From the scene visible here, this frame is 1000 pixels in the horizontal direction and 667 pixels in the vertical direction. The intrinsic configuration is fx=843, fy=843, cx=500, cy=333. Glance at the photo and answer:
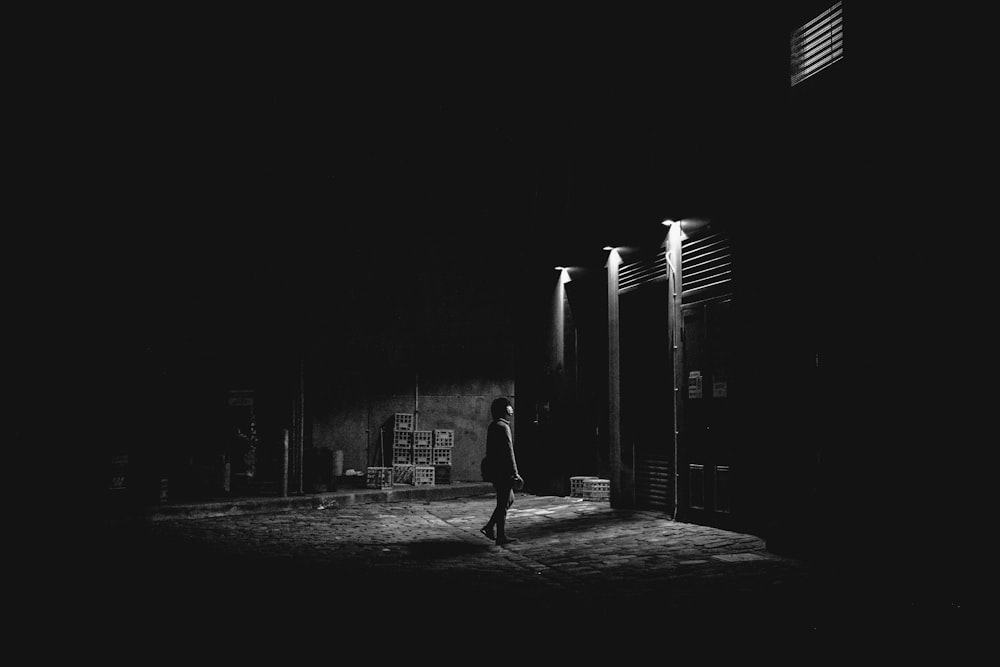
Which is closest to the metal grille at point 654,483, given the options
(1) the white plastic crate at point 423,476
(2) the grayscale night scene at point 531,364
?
(2) the grayscale night scene at point 531,364

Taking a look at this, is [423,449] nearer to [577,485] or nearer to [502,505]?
[577,485]

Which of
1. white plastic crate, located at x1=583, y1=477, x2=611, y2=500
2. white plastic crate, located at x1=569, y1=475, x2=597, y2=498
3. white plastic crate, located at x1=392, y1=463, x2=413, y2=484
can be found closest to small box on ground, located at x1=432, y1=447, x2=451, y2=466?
white plastic crate, located at x1=392, y1=463, x2=413, y2=484

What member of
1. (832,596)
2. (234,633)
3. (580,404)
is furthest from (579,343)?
(234,633)

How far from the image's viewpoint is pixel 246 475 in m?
18.0

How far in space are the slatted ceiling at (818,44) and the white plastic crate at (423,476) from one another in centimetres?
1236

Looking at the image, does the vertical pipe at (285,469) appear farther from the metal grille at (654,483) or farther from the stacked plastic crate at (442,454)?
the metal grille at (654,483)

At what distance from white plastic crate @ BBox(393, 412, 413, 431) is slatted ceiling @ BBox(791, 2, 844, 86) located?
12589 millimetres

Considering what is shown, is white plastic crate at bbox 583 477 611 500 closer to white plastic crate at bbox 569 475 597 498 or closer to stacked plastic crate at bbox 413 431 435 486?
white plastic crate at bbox 569 475 597 498

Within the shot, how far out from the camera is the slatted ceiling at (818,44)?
33.5 feet

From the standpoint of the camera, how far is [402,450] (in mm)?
20250

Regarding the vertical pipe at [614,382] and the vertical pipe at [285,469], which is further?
the vertical pipe at [285,469]

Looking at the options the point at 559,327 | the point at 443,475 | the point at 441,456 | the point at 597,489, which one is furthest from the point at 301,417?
the point at 597,489

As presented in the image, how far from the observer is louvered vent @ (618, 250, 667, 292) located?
46.3 feet

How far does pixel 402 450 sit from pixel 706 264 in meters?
9.99
